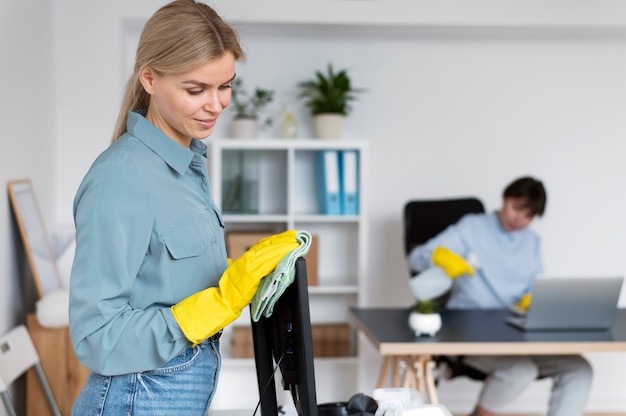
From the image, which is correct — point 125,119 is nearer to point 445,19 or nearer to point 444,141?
point 445,19

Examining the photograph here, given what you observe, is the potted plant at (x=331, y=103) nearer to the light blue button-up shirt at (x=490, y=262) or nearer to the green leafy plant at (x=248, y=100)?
the green leafy plant at (x=248, y=100)

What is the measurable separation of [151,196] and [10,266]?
6.22 ft

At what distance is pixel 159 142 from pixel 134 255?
0.23 m

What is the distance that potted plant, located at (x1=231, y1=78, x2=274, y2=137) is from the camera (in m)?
4.05

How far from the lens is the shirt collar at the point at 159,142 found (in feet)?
4.61

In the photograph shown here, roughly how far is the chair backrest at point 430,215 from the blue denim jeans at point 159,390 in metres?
2.27

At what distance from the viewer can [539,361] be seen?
3457 mm

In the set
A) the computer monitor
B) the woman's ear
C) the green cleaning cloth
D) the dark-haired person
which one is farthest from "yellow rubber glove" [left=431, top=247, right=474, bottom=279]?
the woman's ear

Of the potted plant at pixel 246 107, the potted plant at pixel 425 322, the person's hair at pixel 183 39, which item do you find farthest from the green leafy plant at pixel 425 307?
the person's hair at pixel 183 39

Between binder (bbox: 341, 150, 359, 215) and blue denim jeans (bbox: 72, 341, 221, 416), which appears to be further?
binder (bbox: 341, 150, 359, 215)

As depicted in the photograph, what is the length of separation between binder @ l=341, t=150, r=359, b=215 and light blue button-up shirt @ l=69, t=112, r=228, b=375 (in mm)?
2610

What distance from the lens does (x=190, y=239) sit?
54.5 inches

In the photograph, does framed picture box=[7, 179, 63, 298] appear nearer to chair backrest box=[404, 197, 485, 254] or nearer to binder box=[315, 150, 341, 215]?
binder box=[315, 150, 341, 215]

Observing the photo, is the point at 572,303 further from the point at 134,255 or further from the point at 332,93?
the point at 134,255
